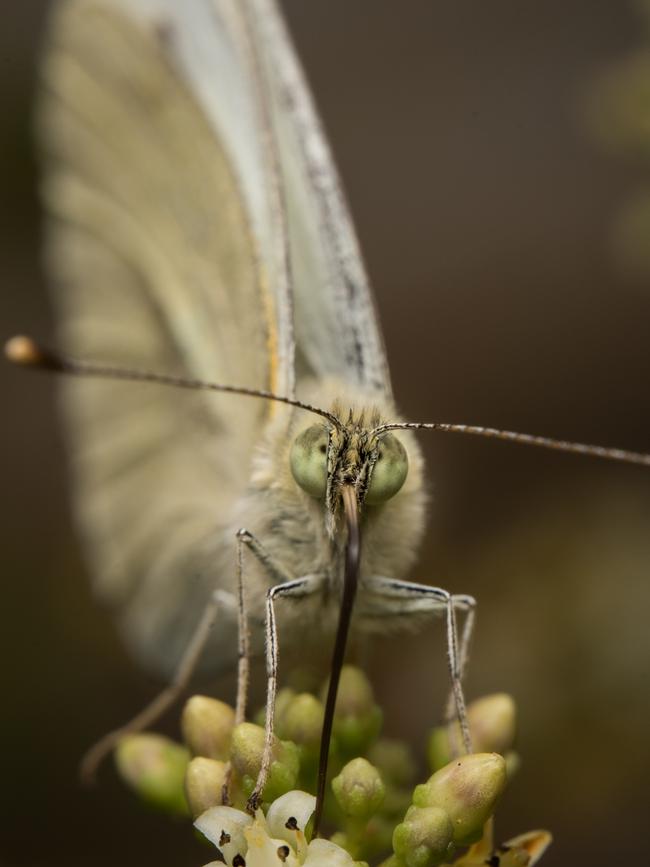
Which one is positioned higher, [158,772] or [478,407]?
[478,407]

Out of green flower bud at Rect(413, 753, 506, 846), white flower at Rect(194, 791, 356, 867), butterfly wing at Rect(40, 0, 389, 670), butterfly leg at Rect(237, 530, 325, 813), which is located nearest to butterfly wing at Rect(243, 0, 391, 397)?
butterfly wing at Rect(40, 0, 389, 670)

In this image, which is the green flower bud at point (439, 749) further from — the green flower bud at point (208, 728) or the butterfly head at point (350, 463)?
the butterfly head at point (350, 463)

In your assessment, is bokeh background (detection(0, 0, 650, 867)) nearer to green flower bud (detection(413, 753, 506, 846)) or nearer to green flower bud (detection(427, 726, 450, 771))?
green flower bud (detection(427, 726, 450, 771))

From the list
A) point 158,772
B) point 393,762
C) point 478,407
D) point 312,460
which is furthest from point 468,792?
point 478,407

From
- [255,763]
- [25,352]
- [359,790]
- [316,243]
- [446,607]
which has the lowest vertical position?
[359,790]

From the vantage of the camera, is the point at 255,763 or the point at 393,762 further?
the point at 393,762

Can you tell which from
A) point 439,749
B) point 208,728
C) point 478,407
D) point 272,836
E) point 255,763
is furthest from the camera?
point 478,407

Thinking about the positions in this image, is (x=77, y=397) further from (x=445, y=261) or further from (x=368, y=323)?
(x=445, y=261)

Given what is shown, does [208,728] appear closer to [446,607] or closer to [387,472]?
[446,607]
